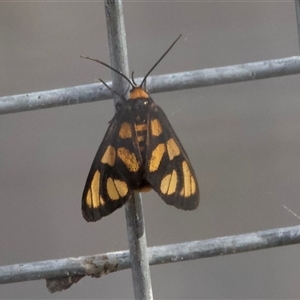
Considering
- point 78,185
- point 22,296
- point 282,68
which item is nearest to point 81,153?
point 78,185

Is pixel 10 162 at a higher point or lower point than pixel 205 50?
lower

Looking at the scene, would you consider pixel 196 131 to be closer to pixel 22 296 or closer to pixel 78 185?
pixel 78 185

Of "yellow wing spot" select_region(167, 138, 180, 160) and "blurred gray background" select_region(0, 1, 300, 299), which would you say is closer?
"yellow wing spot" select_region(167, 138, 180, 160)

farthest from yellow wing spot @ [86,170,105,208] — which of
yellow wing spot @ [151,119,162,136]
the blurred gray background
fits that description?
the blurred gray background

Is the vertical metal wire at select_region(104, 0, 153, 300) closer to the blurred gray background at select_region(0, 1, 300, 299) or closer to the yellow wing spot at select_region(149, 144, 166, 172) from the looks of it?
the yellow wing spot at select_region(149, 144, 166, 172)

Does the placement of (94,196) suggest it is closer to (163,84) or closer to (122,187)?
(122,187)

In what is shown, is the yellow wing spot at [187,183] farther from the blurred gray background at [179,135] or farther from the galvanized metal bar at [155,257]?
the blurred gray background at [179,135]
